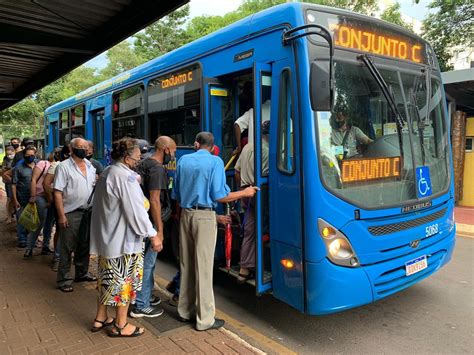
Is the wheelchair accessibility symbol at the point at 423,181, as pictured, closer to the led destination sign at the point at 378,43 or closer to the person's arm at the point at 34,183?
the led destination sign at the point at 378,43

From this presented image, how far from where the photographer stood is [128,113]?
6.81m

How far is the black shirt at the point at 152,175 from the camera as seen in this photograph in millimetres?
3648

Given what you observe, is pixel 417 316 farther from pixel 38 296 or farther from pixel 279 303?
pixel 38 296

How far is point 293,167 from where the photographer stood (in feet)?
11.4

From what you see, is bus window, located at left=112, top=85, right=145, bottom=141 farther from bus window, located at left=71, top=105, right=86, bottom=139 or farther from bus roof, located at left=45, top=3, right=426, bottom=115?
bus window, located at left=71, top=105, right=86, bottom=139

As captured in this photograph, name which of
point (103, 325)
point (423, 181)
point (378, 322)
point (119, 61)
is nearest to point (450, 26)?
point (423, 181)

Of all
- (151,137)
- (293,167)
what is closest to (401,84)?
(293,167)

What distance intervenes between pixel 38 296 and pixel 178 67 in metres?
3.31

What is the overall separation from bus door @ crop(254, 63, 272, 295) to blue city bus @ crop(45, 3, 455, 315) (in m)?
0.01

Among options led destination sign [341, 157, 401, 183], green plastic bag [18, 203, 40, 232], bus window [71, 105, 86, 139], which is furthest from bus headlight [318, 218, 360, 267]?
bus window [71, 105, 86, 139]

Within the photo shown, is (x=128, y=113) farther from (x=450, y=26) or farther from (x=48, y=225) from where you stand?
(x=450, y=26)

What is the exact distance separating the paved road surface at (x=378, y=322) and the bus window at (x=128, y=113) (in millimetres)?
2984

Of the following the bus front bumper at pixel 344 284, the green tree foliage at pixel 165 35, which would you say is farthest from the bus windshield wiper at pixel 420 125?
the green tree foliage at pixel 165 35

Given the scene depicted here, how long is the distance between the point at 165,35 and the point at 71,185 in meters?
29.9
